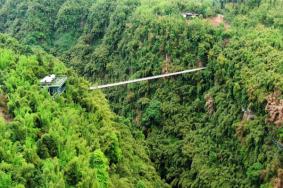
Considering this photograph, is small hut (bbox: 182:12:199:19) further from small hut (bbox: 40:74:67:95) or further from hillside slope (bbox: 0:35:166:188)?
small hut (bbox: 40:74:67:95)

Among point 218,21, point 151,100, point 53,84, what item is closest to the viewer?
point 53,84

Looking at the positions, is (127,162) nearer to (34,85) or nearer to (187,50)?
(34,85)

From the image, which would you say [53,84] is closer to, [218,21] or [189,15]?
[189,15]

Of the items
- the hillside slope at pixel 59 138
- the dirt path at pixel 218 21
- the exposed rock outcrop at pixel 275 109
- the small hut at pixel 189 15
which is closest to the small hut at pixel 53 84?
the hillside slope at pixel 59 138

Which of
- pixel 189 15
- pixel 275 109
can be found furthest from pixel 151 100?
pixel 275 109

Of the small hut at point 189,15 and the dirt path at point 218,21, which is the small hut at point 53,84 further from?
the small hut at point 189,15

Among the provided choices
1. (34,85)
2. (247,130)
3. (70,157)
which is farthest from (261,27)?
(70,157)

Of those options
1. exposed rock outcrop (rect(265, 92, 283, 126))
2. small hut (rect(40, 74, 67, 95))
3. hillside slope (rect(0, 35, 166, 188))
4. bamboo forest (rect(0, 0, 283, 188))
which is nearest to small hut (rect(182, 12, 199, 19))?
bamboo forest (rect(0, 0, 283, 188))
